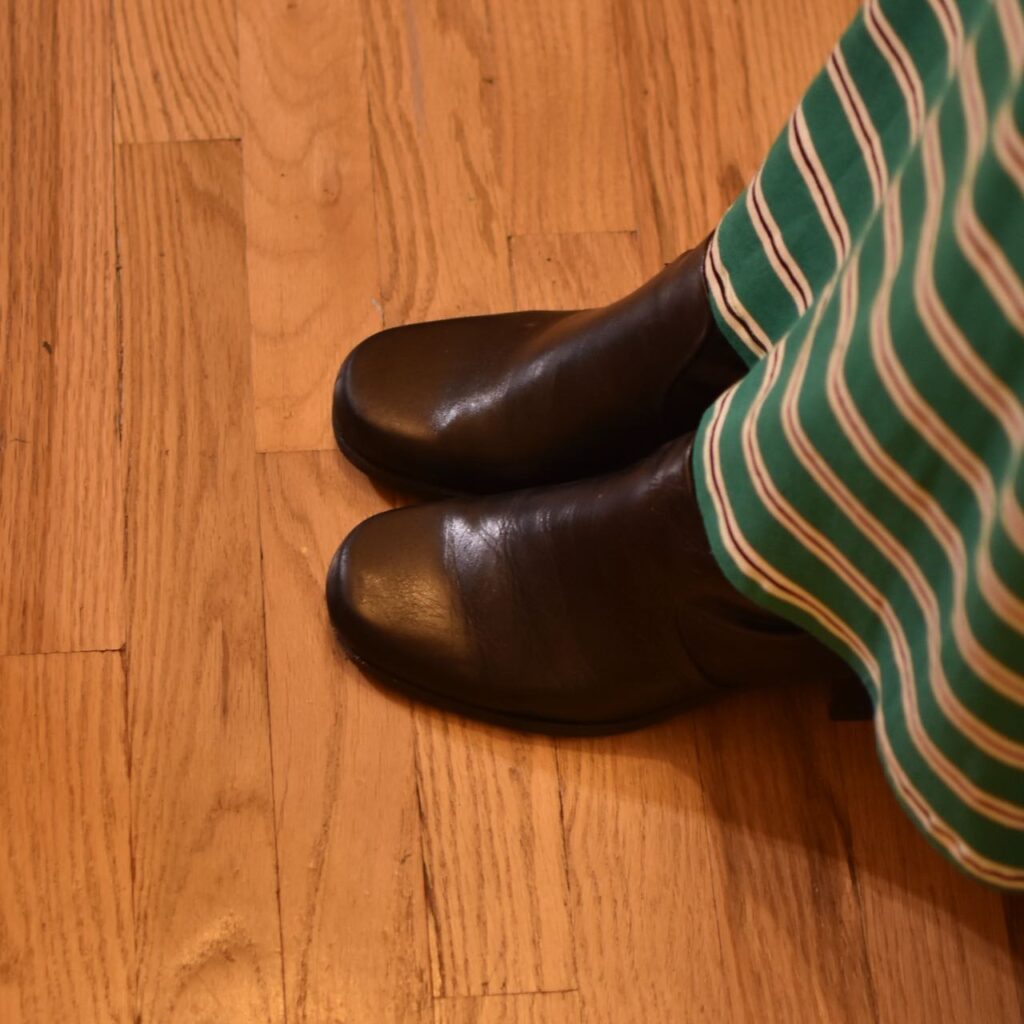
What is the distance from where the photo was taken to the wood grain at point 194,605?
0.76 metres

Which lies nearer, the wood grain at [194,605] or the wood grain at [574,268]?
the wood grain at [194,605]

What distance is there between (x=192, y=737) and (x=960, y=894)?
21.2 inches

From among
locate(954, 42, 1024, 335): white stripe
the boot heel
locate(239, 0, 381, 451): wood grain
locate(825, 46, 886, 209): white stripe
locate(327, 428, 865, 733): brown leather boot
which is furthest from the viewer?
locate(239, 0, 381, 451): wood grain

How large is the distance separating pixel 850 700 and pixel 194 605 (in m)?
0.46

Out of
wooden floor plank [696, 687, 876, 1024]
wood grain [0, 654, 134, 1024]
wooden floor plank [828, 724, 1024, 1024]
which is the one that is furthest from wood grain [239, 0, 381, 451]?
wooden floor plank [828, 724, 1024, 1024]

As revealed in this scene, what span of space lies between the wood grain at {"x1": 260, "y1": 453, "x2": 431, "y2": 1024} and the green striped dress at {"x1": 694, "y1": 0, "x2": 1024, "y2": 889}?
35 cm

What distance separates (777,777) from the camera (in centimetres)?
82

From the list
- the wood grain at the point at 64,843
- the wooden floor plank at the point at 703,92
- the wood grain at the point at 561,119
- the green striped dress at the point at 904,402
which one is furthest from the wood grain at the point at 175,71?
the green striped dress at the point at 904,402

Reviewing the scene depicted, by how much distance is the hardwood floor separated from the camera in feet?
2.51

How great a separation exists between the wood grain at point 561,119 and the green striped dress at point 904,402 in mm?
371

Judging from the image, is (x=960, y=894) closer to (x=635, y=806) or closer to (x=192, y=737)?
(x=635, y=806)

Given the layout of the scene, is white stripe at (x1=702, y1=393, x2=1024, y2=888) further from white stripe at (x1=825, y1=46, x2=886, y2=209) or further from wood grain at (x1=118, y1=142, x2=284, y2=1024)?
wood grain at (x1=118, y1=142, x2=284, y2=1024)

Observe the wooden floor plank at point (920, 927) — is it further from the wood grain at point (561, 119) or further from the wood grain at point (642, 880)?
the wood grain at point (561, 119)

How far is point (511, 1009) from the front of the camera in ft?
2.49
